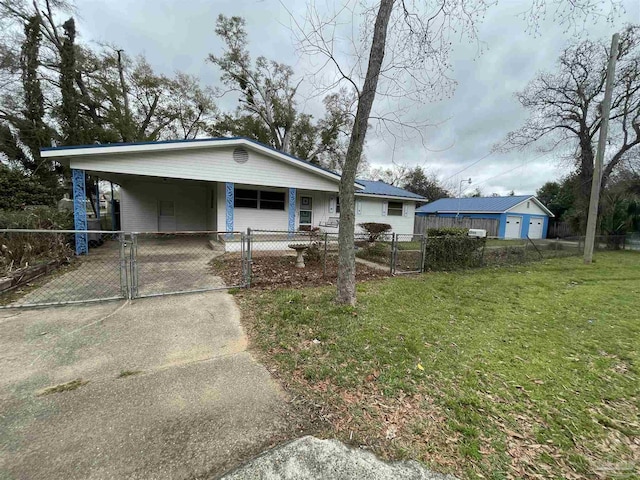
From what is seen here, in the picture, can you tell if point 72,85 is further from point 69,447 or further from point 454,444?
point 454,444

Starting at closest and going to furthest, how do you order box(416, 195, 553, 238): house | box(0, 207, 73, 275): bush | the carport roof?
box(0, 207, 73, 275): bush < the carport roof < box(416, 195, 553, 238): house

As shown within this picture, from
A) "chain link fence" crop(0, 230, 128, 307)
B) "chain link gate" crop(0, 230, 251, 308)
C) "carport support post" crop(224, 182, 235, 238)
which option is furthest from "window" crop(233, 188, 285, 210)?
"chain link fence" crop(0, 230, 128, 307)

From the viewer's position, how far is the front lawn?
6.42 feet

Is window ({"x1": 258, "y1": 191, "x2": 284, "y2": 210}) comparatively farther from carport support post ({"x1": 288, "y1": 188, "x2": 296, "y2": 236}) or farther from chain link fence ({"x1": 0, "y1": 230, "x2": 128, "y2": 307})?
chain link fence ({"x1": 0, "y1": 230, "x2": 128, "y2": 307})

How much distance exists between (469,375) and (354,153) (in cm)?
335

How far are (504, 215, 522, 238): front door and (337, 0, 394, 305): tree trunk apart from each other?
24255 millimetres

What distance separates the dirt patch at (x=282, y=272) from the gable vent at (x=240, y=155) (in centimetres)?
383

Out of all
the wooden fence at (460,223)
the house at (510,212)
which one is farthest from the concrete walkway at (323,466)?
the house at (510,212)

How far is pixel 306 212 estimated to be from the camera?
13617 mm

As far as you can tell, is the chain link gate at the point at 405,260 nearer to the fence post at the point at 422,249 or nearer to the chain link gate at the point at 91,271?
the fence post at the point at 422,249

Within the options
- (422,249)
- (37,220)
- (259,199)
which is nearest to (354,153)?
(422,249)

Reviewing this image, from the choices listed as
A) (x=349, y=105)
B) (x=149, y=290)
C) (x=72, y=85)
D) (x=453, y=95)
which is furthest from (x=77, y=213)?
(x=72, y=85)

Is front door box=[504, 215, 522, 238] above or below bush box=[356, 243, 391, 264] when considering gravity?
above

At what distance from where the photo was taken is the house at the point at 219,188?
337 inches
